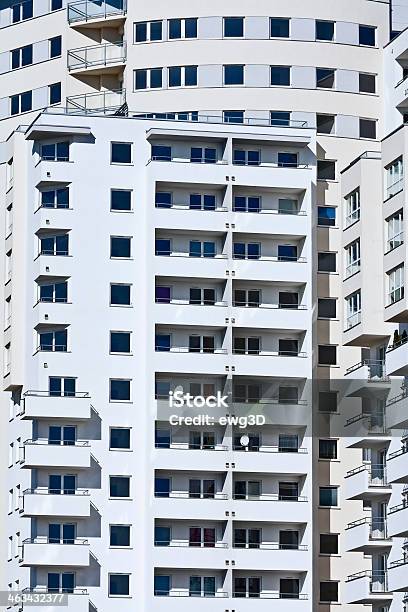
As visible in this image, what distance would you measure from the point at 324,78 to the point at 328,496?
2225cm

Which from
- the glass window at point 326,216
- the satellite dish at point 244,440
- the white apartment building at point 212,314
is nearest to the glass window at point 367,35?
the white apartment building at point 212,314

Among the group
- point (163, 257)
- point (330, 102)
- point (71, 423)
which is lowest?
point (71, 423)

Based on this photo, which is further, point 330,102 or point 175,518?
point 330,102

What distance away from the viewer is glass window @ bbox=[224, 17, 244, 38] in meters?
107

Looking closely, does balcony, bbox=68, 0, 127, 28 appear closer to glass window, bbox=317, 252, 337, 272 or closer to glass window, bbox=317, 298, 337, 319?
glass window, bbox=317, 252, 337, 272

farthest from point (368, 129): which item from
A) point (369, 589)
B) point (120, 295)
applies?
point (369, 589)

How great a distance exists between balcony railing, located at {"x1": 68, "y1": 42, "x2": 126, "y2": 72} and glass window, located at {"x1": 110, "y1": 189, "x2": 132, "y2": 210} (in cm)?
880

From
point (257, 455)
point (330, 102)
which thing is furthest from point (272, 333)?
point (330, 102)

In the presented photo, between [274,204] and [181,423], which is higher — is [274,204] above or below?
above

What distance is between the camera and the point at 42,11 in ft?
363

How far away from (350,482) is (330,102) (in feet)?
68.1

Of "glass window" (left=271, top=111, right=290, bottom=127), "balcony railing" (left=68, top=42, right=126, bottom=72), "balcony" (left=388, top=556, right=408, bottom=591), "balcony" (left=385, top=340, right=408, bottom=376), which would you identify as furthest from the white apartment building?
"balcony" (left=385, top=340, right=408, bottom=376)

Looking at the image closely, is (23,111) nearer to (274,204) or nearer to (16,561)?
(274,204)

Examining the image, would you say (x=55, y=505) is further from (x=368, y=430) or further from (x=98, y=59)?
(x=98, y=59)
